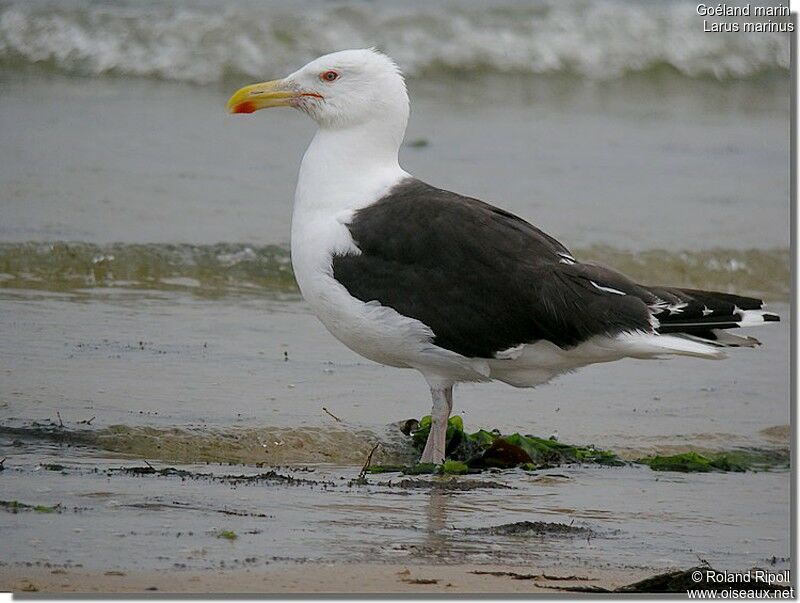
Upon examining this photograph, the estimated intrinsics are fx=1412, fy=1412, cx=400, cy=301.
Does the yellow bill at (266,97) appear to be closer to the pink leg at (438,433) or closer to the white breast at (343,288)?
the white breast at (343,288)

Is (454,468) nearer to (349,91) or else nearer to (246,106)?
(349,91)

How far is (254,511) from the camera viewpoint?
480 centimetres

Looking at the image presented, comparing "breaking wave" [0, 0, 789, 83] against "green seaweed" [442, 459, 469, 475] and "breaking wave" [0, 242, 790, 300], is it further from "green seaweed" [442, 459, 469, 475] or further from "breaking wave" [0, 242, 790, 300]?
"green seaweed" [442, 459, 469, 475]

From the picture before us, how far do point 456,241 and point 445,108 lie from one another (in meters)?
8.46

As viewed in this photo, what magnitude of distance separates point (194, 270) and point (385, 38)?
7.61 m

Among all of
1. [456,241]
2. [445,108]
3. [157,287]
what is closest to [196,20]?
A: [445,108]

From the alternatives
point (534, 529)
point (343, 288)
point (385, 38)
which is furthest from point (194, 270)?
point (385, 38)

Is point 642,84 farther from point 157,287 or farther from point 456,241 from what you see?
point 456,241

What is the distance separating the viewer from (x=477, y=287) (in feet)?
18.9

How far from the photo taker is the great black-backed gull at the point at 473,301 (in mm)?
5715

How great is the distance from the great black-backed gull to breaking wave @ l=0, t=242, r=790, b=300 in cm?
283

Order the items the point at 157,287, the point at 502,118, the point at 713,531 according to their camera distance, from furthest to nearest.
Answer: the point at 502,118, the point at 157,287, the point at 713,531

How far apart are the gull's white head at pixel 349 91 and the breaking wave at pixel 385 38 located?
8181mm

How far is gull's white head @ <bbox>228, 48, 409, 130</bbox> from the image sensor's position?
6289mm
